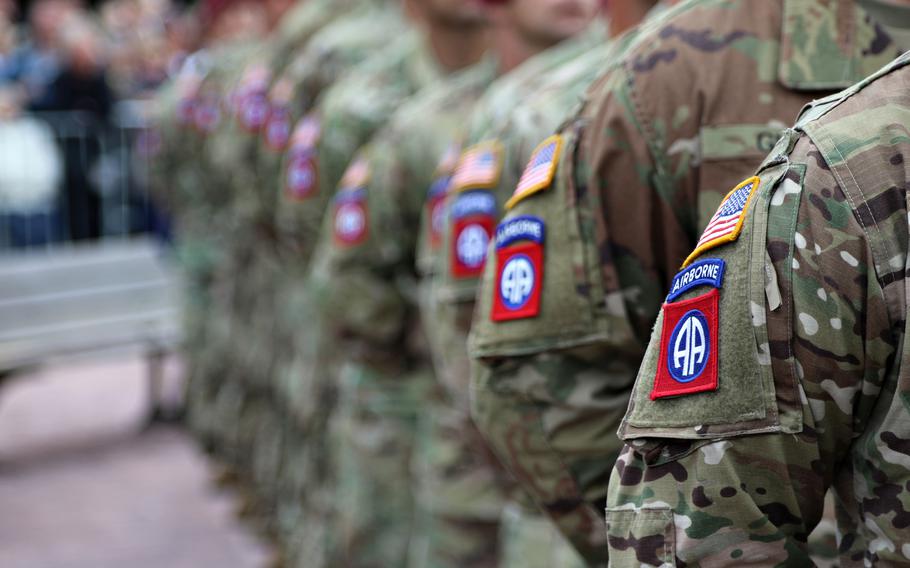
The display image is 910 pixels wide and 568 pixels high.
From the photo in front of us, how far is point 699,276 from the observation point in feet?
4.66

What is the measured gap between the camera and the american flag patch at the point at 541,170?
77.9 inches

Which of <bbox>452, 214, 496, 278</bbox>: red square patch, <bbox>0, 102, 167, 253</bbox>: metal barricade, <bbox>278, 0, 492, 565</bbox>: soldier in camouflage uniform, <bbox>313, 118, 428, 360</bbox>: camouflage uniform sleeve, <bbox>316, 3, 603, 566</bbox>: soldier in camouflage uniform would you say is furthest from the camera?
<bbox>0, 102, 167, 253</bbox>: metal barricade

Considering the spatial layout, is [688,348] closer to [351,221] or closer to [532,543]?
[532,543]

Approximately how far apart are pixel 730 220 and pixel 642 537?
333mm

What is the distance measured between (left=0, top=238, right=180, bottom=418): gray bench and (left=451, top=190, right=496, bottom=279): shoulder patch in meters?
5.03

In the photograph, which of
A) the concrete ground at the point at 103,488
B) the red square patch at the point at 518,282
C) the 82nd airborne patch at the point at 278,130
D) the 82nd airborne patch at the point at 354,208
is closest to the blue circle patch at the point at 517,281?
the red square patch at the point at 518,282

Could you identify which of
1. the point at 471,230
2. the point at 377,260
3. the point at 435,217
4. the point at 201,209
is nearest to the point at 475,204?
the point at 471,230

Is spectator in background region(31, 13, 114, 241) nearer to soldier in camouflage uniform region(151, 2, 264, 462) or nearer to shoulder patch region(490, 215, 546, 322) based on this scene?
soldier in camouflage uniform region(151, 2, 264, 462)

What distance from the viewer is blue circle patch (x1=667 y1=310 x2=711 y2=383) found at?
1396 millimetres

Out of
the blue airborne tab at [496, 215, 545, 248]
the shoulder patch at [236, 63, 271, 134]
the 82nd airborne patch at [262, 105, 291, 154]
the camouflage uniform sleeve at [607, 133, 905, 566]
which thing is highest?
the shoulder patch at [236, 63, 271, 134]

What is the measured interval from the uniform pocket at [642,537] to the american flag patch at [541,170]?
62 cm

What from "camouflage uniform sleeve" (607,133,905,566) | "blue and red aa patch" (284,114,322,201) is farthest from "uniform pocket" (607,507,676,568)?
"blue and red aa patch" (284,114,322,201)

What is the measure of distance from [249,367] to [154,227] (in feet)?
15.1

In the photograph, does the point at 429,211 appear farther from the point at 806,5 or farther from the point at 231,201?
the point at 231,201
